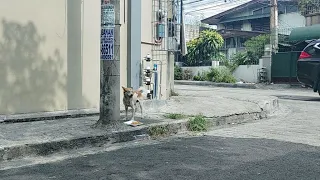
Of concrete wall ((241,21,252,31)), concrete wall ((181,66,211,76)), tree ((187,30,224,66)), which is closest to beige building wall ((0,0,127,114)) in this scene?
concrete wall ((181,66,211,76))

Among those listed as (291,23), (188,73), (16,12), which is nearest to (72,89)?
(16,12)

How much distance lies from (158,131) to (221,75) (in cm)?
1696

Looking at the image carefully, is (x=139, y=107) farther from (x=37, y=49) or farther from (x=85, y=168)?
(x=85, y=168)

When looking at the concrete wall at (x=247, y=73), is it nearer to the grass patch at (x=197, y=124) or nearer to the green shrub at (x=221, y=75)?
the green shrub at (x=221, y=75)

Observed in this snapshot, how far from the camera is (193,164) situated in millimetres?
4434

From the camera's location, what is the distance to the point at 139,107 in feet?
23.7

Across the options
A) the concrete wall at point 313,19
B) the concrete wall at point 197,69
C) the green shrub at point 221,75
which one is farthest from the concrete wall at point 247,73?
the concrete wall at point 313,19

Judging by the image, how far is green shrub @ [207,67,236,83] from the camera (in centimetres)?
2226

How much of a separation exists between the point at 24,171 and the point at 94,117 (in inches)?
124

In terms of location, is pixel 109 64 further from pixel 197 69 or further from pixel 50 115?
pixel 197 69

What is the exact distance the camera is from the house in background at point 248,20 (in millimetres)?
33031

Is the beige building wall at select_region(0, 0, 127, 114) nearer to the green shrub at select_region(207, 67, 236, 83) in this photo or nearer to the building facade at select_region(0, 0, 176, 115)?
the building facade at select_region(0, 0, 176, 115)

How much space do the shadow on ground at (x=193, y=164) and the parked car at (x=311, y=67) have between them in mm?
6790

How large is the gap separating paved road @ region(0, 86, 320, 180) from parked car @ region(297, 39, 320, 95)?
565 centimetres
